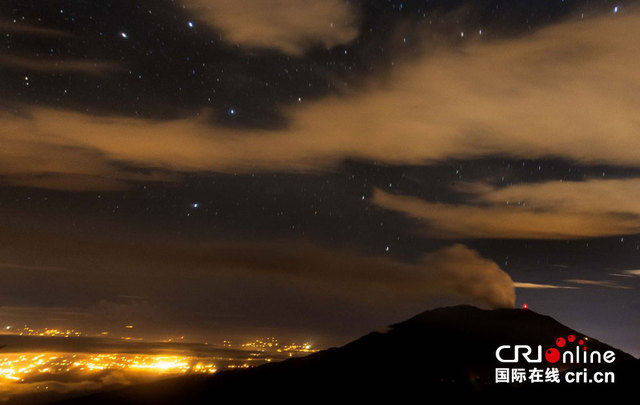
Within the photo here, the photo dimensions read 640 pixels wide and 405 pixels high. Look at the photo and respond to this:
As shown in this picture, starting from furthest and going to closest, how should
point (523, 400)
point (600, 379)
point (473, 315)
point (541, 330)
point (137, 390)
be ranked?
point (137, 390) < point (473, 315) < point (541, 330) < point (600, 379) < point (523, 400)

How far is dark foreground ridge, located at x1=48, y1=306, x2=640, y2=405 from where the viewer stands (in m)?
99.1

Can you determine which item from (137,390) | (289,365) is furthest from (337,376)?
(137,390)

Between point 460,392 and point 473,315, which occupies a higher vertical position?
point 473,315

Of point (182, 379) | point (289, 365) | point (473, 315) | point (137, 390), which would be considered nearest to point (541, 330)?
point (473, 315)

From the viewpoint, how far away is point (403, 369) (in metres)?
114

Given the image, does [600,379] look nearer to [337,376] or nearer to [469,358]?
[469,358]

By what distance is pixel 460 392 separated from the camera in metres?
88.6

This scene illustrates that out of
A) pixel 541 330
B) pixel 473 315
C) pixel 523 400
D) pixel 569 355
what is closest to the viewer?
pixel 523 400

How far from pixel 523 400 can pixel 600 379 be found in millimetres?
17565

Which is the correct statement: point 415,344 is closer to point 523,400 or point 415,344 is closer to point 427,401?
point 427,401

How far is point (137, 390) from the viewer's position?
454 feet

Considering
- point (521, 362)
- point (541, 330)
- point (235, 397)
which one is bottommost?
point (235, 397)

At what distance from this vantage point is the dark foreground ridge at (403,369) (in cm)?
9912

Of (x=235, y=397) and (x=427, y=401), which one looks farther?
(x=235, y=397)
